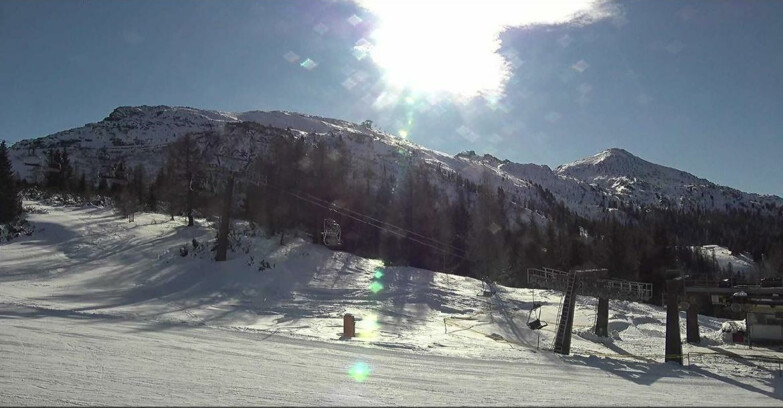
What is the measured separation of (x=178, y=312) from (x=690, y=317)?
122 feet

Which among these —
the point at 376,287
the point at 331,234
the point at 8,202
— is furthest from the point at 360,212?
the point at 8,202

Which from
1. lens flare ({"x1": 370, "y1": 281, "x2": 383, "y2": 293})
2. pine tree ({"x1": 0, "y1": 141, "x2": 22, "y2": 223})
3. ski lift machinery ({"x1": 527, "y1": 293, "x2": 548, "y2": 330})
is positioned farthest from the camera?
pine tree ({"x1": 0, "y1": 141, "x2": 22, "y2": 223})

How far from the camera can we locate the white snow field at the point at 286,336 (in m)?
13.5

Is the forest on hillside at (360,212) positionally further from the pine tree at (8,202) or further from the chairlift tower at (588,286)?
the chairlift tower at (588,286)

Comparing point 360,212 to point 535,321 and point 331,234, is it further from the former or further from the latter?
point 535,321

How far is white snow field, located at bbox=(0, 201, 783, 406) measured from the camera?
1351 centimetres

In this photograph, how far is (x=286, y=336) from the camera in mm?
22734

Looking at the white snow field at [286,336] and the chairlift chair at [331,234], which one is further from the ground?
the chairlift chair at [331,234]

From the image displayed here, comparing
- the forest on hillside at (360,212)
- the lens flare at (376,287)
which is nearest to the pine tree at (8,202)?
the forest on hillside at (360,212)

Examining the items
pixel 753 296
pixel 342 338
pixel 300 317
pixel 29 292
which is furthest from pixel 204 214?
pixel 753 296

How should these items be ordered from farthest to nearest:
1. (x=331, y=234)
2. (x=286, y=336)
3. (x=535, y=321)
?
(x=331, y=234)
(x=535, y=321)
(x=286, y=336)

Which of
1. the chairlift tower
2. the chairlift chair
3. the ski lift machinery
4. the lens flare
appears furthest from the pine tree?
the ski lift machinery

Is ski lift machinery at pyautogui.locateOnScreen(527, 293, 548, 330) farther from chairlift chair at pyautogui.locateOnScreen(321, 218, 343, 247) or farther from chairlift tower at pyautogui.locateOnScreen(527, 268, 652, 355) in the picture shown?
chairlift chair at pyautogui.locateOnScreen(321, 218, 343, 247)

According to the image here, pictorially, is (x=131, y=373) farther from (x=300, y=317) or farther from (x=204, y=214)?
(x=204, y=214)
